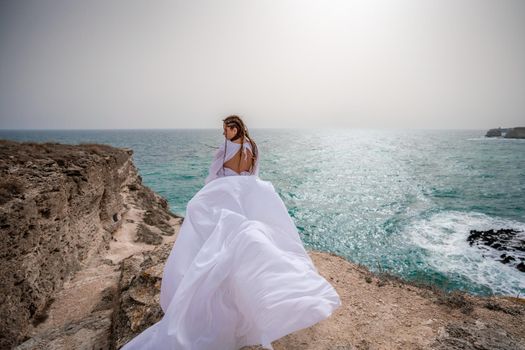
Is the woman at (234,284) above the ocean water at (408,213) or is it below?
above

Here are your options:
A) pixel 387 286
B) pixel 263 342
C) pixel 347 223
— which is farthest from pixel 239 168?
pixel 347 223

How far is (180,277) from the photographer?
333 centimetres

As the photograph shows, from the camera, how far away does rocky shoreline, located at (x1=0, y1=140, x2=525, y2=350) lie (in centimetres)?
465

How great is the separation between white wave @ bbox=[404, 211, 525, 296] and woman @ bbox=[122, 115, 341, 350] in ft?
47.4

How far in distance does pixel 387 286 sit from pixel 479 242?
1494 centimetres

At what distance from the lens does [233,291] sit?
3102 mm

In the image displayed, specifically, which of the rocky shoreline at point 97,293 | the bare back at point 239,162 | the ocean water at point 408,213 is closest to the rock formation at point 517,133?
the ocean water at point 408,213

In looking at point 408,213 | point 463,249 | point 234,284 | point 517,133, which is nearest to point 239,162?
point 234,284

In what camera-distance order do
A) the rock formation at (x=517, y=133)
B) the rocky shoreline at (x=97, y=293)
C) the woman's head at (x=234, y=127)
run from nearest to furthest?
the woman's head at (x=234, y=127) → the rocky shoreline at (x=97, y=293) → the rock formation at (x=517, y=133)

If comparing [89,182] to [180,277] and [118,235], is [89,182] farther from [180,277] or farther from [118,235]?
[180,277]

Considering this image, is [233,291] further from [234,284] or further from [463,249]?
[463,249]

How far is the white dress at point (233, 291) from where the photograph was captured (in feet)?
9.12

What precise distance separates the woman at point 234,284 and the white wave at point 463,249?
1445 centimetres

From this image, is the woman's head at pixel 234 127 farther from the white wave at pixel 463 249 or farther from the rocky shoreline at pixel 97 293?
the white wave at pixel 463 249
